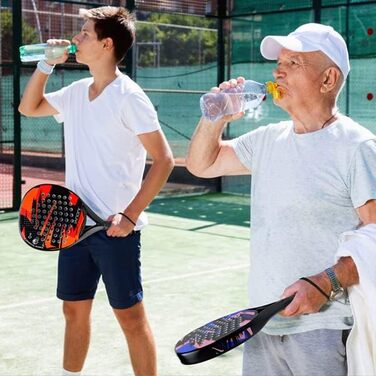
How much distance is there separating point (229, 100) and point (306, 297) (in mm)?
764

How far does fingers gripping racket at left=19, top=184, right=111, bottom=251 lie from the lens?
3.32 m

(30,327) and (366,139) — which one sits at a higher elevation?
(366,139)

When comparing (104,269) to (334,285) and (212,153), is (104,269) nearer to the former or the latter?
(212,153)

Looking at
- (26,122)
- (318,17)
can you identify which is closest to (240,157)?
(318,17)

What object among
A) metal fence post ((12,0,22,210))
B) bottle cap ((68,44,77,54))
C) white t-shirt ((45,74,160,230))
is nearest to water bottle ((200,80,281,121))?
white t-shirt ((45,74,160,230))

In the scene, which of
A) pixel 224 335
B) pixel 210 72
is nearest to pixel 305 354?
pixel 224 335

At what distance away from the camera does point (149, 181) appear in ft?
11.0

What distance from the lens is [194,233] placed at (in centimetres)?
856

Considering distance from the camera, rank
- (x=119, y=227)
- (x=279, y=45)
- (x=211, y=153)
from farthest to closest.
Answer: (x=119, y=227), (x=211, y=153), (x=279, y=45)

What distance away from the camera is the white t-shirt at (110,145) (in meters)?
3.34

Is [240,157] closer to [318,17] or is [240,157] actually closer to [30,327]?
[30,327]

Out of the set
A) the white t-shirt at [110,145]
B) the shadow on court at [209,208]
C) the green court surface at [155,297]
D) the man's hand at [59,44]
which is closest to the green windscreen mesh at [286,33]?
the shadow on court at [209,208]

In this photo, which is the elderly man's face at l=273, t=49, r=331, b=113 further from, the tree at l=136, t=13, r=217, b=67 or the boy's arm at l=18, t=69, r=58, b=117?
the tree at l=136, t=13, r=217, b=67

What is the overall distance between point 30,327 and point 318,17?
657 cm
